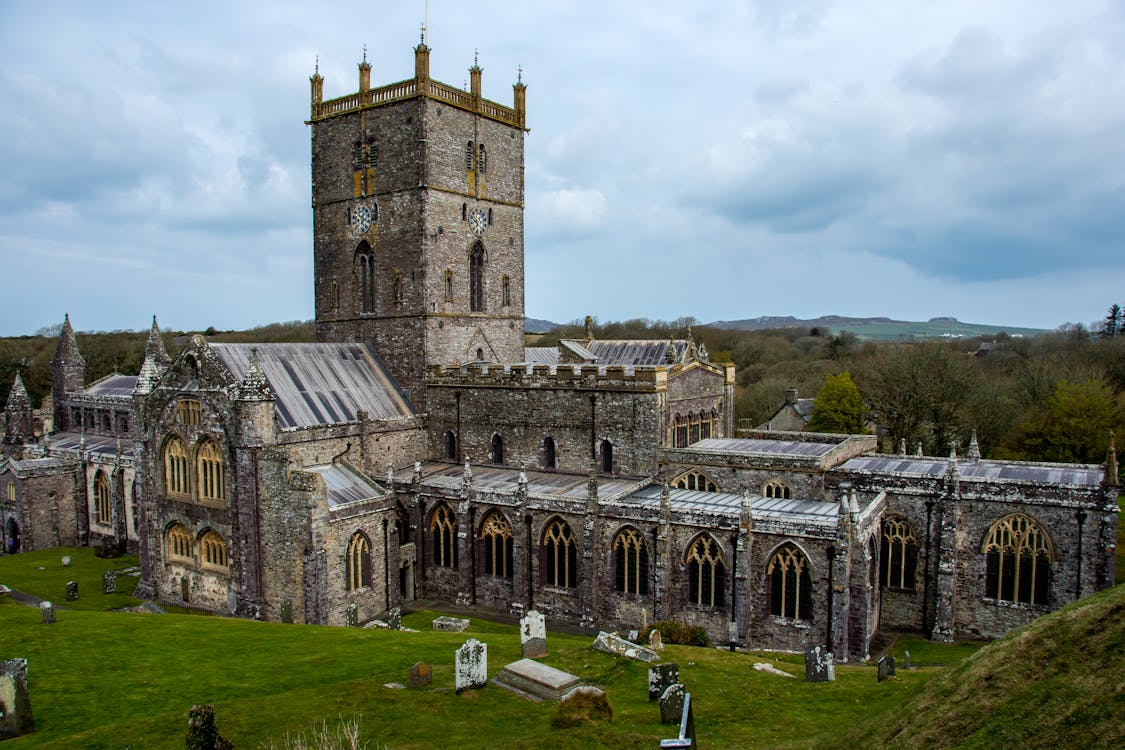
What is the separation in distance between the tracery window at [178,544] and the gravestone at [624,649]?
20.7 m

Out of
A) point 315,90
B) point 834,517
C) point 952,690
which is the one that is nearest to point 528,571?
point 834,517

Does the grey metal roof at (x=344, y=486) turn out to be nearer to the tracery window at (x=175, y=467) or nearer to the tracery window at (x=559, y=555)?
the tracery window at (x=175, y=467)

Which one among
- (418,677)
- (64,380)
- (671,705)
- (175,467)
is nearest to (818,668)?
(671,705)

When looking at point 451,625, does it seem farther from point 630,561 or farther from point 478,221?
point 478,221

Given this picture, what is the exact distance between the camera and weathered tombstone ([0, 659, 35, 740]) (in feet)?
59.0

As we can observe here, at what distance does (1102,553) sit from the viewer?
2569 cm

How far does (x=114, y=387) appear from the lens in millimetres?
55656

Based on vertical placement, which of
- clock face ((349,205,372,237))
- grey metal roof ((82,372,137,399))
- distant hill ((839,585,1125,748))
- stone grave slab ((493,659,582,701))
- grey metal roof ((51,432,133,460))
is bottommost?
stone grave slab ((493,659,582,701))

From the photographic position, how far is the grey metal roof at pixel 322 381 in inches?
1246

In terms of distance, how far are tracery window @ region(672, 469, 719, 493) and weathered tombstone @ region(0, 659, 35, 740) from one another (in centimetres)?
2258

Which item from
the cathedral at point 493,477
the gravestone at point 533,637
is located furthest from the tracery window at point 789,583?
the gravestone at point 533,637

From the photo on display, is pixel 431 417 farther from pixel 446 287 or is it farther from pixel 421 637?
pixel 421 637

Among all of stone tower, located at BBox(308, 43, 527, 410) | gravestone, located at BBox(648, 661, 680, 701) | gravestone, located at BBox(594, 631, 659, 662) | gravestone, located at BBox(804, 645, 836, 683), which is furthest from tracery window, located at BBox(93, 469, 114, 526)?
gravestone, located at BBox(804, 645, 836, 683)

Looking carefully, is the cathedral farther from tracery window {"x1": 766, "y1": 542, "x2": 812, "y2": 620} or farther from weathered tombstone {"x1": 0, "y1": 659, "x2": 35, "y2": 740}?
weathered tombstone {"x1": 0, "y1": 659, "x2": 35, "y2": 740}
